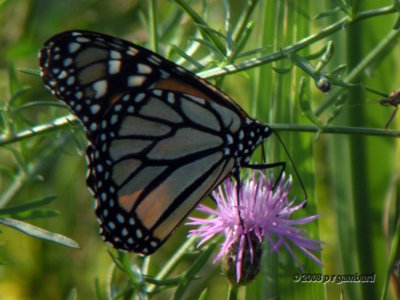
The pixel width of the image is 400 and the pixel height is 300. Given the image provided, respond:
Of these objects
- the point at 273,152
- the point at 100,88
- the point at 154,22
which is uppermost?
the point at 154,22

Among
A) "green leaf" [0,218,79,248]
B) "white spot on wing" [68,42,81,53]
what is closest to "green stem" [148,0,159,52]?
"white spot on wing" [68,42,81,53]

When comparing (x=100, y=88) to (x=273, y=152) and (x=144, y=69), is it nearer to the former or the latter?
(x=144, y=69)

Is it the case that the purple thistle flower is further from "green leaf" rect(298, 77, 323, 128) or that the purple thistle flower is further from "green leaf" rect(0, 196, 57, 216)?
"green leaf" rect(0, 196, 57, 216)

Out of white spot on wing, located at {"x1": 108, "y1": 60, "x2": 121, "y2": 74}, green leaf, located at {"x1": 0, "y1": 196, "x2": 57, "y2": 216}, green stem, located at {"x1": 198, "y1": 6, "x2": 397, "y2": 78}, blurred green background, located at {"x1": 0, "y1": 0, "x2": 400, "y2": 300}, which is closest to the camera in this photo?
green stem, located at {"x1": 198, "y1": 6, "x2": 397, "y2": 78}

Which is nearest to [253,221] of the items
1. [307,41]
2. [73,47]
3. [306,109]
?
[306,109]

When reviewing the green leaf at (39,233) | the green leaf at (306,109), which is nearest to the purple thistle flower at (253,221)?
the green leaf at (306,109)

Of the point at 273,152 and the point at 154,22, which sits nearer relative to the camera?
the point at 154,22

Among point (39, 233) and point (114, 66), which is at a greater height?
point (114, 66)

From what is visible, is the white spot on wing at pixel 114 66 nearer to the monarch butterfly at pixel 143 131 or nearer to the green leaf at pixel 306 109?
the monarch butterfly at pixel 143 131
